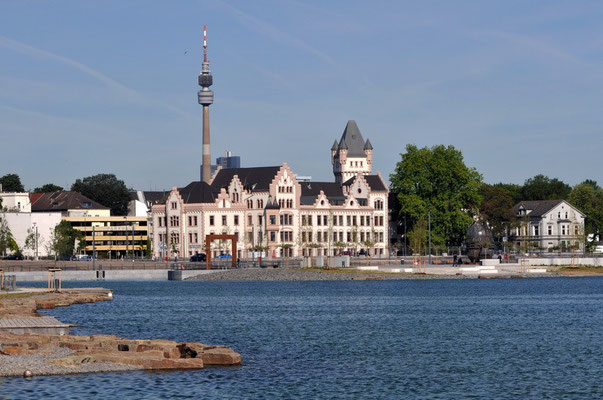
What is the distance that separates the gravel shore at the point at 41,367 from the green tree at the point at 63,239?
13142cm

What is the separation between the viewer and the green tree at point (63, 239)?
556 feet

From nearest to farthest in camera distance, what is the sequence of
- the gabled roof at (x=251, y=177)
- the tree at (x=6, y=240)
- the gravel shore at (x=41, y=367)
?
the gravel shore at (x=41, y=367) → the tree at (x=6, y=240) → the gabled roof at (x=251, y=177)

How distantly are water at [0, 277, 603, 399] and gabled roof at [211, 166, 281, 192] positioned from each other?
81.3 meters

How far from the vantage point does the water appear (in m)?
35.3

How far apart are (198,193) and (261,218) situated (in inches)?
455

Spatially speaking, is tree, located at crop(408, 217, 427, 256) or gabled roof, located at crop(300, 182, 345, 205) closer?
tree, located at crop(408, 217, 427, 256)

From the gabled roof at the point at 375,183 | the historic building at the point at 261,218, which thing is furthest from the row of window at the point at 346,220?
the gabled roof at the point at 375,183

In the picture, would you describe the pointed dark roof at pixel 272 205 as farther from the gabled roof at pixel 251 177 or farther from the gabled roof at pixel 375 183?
the gabled roof at pixel 375 183

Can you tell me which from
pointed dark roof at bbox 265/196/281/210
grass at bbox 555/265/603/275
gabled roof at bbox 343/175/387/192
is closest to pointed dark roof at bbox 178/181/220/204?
pointed dark roof at bbox 265/196/281/210

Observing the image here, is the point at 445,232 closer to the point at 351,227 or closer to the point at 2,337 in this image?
the point at 351,227

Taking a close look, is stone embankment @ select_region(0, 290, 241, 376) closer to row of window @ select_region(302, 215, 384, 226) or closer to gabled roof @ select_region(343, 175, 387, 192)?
row of window @ select_region(302, 215, 384, 226)

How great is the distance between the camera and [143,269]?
134 m

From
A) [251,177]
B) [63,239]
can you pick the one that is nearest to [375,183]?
[251,177]

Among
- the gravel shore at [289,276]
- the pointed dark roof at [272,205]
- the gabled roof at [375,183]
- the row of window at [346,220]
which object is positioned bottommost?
the gravel shore at [289,276]
